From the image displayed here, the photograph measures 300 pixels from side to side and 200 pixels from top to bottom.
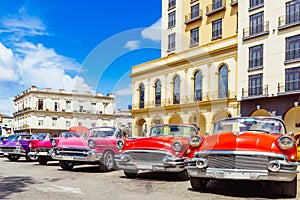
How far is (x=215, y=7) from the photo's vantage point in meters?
34.9

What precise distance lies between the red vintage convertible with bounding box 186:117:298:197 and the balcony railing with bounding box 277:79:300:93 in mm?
19406

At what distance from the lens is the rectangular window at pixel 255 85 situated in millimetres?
27828

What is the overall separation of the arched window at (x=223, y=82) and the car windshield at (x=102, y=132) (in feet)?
63.3

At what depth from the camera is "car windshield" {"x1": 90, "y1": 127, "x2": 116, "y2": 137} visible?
13.2m

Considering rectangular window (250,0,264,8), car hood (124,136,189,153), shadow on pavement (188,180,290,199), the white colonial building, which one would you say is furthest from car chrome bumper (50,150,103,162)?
the white colonial building

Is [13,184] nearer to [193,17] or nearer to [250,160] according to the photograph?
[250,160]

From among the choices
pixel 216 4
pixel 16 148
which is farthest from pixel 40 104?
pixel 16 148

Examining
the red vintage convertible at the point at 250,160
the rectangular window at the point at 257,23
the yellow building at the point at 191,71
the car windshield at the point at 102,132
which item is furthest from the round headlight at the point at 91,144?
the rectangular window at the point at 257,23

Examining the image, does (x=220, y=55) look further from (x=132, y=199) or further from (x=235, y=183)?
(x=132, y=199)

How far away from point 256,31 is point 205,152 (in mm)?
23086

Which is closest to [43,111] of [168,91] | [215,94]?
[168,91]

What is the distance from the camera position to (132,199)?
7.08m

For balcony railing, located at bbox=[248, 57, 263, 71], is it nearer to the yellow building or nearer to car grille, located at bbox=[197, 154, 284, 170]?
the yellow building

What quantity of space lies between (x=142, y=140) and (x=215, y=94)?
22997 mm
